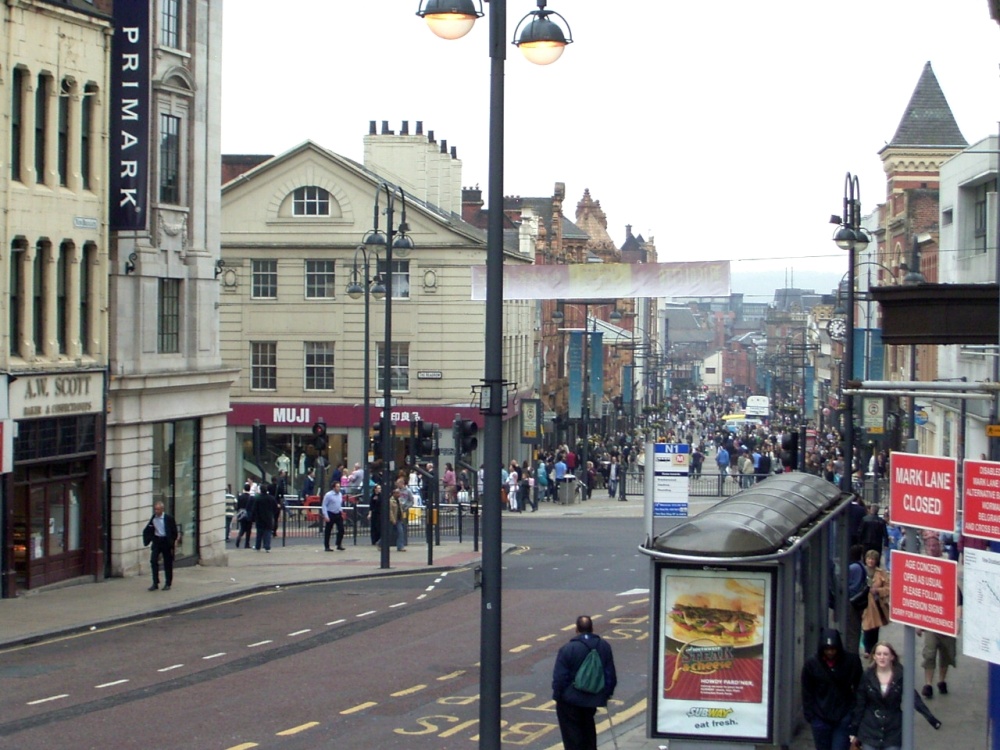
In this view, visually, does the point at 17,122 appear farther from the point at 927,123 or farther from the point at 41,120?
the point at 927,123

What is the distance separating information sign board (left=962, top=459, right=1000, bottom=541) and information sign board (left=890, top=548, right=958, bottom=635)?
36 centimetres

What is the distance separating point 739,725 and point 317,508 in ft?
104

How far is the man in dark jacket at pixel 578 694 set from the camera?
12.9 m

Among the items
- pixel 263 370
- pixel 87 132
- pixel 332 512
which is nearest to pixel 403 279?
pixel 263 370

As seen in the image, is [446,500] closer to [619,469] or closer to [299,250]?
[619,469]

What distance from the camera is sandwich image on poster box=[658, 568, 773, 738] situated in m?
12.8

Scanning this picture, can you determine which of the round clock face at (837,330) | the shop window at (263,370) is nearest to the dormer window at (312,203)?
the shop window at (263,370)

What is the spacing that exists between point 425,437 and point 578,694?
1356 cm

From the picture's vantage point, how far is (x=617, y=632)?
21.6 meters

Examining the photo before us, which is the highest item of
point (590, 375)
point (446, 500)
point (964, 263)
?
point (964, 263)

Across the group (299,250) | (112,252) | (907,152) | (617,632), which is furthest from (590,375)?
(617,632)

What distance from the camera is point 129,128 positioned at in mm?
→ 27750

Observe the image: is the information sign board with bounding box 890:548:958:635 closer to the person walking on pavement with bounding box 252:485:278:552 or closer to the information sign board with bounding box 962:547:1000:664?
the information sign board with bounding box 962:547:1000:664

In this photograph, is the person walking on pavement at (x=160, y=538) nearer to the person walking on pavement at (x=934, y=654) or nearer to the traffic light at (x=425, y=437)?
the traffic light at (x=425, y=437)
